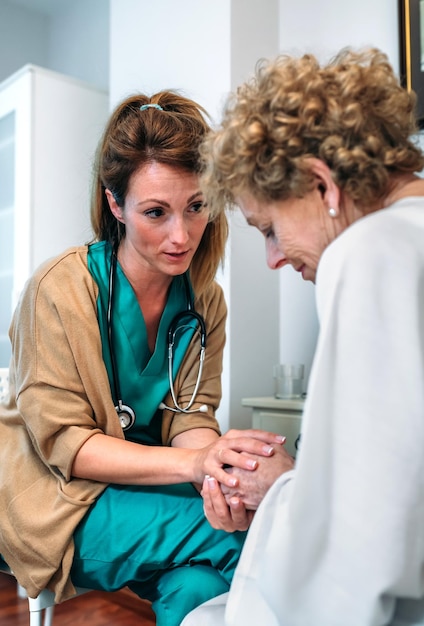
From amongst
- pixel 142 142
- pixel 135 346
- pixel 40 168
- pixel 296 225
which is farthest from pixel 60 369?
pixel 40 168

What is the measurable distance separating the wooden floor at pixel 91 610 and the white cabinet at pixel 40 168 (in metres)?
1.27

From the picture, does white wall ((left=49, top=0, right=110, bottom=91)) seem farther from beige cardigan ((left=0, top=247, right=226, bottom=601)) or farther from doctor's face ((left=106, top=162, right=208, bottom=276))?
beige cardigan ((left=0, top=247, right=226, bottom=601))

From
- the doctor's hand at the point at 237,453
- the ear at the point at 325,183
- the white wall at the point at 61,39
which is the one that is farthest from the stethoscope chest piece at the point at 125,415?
the white wall at the point at 61,39

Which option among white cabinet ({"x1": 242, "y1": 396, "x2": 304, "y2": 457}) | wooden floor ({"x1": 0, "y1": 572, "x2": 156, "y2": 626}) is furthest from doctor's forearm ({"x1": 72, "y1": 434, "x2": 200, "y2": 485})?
wooden floor ({"x1": 0, "y1": 572, "x2": 156, "y2": 626})

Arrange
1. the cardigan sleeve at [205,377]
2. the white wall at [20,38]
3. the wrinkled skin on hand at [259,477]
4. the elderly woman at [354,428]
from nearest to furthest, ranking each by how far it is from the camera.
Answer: the elderly woman at [354,428], the wrinkled skin on hand at [259,477], the cardigan sleeve at [205,377], the white wall at [20,38]

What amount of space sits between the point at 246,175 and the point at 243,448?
1.42 feet

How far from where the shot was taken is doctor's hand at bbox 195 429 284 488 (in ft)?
3.25

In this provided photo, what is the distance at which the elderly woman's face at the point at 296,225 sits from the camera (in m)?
0.79

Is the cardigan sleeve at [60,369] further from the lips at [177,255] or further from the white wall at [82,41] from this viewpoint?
the white wall at [82,41]

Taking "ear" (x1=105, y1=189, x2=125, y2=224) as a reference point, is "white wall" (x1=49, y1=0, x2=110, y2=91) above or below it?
above

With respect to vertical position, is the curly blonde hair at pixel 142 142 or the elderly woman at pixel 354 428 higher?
the curly blonde hair at pixel 142 142

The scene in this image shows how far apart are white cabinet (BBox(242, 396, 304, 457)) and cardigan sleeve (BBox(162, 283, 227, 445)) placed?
1.53ft

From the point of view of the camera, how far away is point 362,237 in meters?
0.62

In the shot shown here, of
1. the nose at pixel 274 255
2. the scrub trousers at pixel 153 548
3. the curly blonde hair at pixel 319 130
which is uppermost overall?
the curly blonde hair at pixel 319 130
